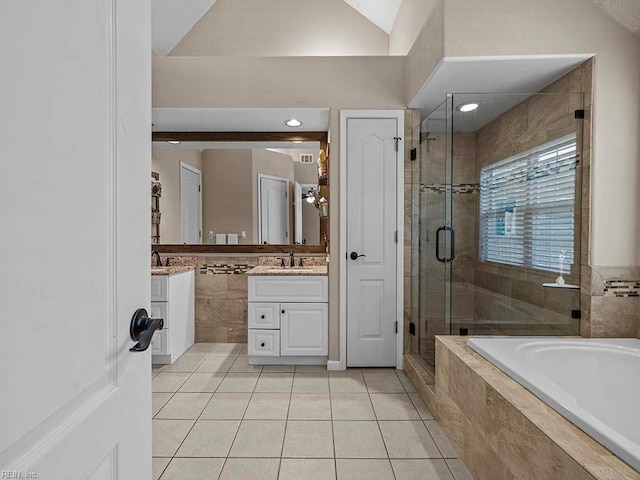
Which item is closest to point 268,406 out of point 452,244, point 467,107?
point 452,244

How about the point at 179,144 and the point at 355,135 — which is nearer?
the point at 355,135

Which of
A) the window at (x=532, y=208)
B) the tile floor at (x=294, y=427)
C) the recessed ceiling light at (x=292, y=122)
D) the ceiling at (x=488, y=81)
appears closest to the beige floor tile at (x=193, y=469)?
the tile floor at (x=294, y=427)

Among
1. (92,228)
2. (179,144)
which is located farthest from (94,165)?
(179,144)

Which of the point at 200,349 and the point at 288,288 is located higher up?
the point at 288,288

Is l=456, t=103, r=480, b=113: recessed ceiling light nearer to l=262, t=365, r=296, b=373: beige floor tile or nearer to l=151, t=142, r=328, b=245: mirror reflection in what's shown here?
l=151, t=142, r=328, b=245: mirror reflection

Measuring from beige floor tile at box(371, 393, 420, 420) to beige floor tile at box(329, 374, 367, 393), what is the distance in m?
0.15

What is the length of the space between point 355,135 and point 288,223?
1157 mm

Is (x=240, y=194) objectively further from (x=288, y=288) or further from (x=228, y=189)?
(x=288, y=288)

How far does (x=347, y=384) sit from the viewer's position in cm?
290

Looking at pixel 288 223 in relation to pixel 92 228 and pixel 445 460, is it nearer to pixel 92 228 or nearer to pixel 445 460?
pixel 445 460

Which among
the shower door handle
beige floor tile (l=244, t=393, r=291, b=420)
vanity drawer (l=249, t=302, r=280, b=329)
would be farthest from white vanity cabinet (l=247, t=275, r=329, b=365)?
the shower door handle

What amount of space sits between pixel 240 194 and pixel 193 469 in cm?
255

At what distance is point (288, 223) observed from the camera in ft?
12.7

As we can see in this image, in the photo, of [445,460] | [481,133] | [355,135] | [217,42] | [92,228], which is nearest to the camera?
[92,228]
